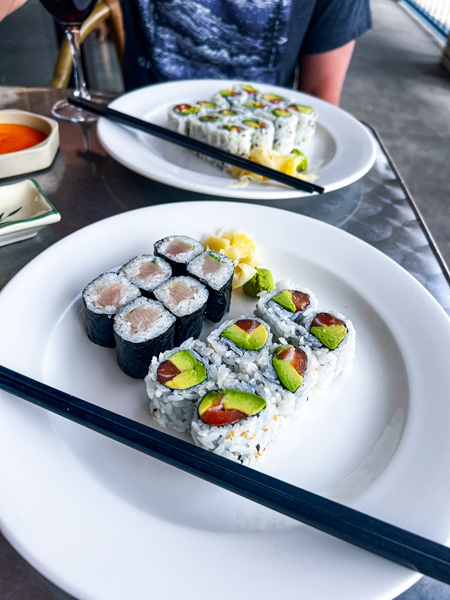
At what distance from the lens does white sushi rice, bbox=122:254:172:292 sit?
1032 mm

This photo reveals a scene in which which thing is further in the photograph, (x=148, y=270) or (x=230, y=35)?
(x=230, y=35)

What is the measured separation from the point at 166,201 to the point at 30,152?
1.29 ft

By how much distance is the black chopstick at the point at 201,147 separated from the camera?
1.32m

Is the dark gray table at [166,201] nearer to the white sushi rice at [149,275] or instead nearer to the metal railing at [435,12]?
the white sushi rice at [149,275]

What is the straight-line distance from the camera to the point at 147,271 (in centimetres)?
106

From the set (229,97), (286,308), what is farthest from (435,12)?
(286,308)

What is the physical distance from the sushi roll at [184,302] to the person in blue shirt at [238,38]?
1.43 meters

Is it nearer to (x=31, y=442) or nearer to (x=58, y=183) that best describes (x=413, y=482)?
(x=31, y=442)

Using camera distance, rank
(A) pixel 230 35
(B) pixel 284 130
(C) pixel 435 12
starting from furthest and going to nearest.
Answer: (C) pixel 435 12 < (A) pixel 230 35 < (B) pixel 284 130

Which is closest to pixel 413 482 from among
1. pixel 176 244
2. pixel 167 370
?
pixel 167 370

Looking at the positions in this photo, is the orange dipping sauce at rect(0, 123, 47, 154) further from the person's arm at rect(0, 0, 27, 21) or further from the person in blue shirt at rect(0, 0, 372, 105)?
the person in blue shirt at rect(0, 0, 372, 105)

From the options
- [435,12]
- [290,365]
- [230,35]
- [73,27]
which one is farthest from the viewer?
[435,12]

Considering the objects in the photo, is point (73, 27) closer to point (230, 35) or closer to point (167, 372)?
point (230, 35)

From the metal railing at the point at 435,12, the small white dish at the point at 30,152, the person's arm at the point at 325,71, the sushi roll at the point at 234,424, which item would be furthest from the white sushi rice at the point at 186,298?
the metal railing at the point at 435,12
